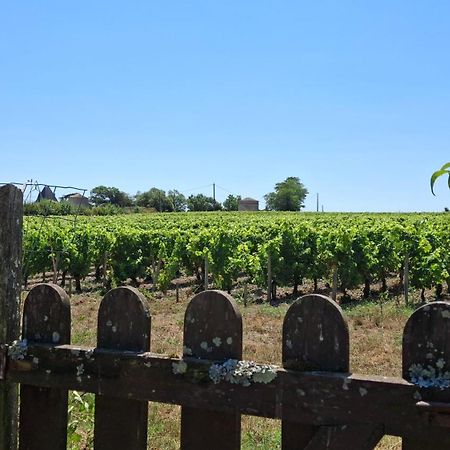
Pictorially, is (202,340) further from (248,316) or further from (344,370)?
(248,316)

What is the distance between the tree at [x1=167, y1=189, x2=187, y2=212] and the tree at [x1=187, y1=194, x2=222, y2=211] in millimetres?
10627

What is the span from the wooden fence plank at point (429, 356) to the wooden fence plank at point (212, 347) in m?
0.56

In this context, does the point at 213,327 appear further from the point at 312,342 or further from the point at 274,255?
the point at 274,255

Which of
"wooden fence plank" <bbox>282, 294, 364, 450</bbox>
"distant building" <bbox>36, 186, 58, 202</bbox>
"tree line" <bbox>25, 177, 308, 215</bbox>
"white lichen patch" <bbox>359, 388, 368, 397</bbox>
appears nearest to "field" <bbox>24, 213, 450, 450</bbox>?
"distant building" <bbox>36, 186, 58, 202</bbox>

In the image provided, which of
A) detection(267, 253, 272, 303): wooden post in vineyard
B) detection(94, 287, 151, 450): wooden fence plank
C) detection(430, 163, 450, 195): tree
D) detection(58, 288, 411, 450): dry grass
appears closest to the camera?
detection(430, 163, 450, 195): tree

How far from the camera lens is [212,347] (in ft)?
6.23

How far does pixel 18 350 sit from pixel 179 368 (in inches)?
29.2

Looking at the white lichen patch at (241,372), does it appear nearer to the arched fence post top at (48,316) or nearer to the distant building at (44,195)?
the arched fence post top at (48,316)

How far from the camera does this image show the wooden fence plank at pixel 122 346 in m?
2.02

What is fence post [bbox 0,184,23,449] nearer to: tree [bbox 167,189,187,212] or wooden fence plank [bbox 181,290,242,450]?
wooden fence plank [bbox 181,290,242,450]

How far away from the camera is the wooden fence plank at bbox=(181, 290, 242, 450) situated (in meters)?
1.86

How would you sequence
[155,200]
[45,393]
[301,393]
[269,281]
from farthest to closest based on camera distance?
[155,200], [269,281], [45,393], [301,393]

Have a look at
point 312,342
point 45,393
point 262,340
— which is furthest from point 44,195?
point 262,340

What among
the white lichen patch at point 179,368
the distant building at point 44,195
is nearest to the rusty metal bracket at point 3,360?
the white lichen patch at point 179,368
